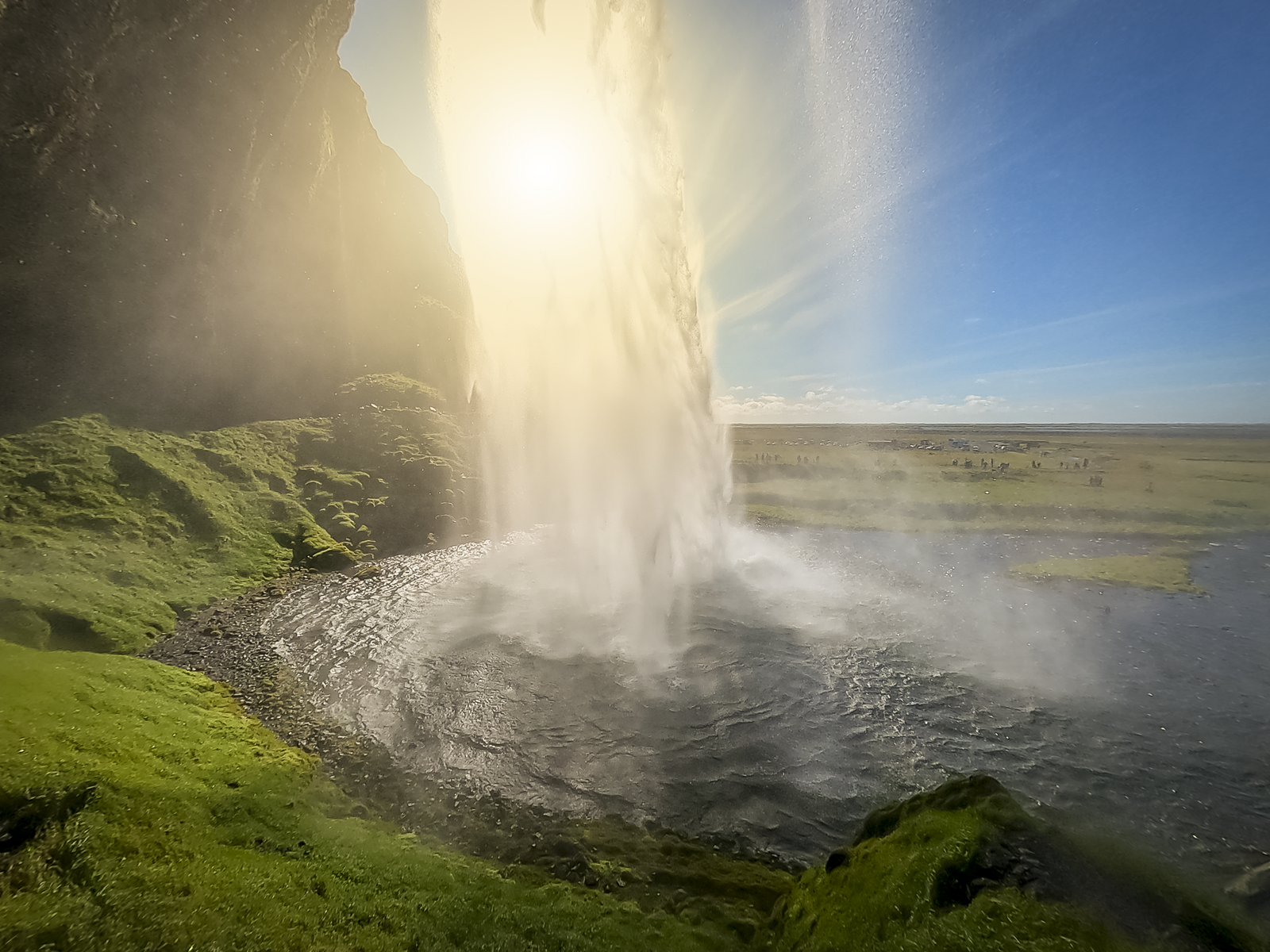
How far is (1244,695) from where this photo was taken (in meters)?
18.9

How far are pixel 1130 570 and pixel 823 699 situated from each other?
32.6m

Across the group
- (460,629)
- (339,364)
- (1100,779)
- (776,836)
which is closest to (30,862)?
(776,836)

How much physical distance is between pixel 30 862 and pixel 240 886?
2.95m

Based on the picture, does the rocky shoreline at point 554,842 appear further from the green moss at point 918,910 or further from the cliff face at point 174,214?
the cliff face at point 174,214

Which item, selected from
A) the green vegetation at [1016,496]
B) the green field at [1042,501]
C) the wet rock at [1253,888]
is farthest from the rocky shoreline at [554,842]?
the green vegetation at [1016,496]

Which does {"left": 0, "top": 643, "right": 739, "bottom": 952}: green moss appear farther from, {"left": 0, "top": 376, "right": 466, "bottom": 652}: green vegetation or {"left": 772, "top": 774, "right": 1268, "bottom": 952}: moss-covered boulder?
{"left": 0, "top": 376, "right": 466, "bottom": 652}: green vegetation

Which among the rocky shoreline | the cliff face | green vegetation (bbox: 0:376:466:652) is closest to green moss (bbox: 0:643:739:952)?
the rocky shoreline

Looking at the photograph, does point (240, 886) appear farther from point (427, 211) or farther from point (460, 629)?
point (427, 211)

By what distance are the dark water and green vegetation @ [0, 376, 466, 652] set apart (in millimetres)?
6296

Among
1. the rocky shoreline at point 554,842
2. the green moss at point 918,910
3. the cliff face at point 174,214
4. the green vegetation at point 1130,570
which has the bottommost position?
the rocky shoreline at point 554,842

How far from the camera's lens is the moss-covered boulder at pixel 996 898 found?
6.97 m

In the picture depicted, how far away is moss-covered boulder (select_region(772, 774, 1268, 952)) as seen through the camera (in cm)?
697

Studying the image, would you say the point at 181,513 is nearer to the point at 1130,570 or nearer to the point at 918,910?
the point at 918,910

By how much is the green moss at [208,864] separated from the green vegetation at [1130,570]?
1491 inches
